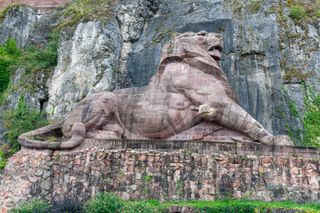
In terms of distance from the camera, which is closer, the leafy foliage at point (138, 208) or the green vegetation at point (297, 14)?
the leafy foliage at point (138, 208)

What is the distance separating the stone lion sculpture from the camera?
13.2 meters

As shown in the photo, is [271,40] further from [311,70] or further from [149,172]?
[149,172]

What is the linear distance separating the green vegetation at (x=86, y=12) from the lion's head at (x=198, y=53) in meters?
7.35

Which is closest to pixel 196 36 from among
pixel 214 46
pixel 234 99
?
pixel 214 46

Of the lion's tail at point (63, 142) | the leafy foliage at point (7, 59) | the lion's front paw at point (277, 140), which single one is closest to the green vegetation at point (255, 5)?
the lion's front paw at point (277, 140)

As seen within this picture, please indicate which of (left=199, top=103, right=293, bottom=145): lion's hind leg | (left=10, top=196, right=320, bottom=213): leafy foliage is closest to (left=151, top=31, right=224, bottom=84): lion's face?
(left=199, top=103, right=293, bottom=145): lion's hind leg

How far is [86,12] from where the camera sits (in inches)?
875

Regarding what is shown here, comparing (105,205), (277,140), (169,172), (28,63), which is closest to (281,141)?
(277,140)

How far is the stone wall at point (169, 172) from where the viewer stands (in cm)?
1188

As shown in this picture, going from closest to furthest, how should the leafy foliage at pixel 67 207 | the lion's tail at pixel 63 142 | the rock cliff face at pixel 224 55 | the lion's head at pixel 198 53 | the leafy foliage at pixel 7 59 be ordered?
the leafy foliage at pixel 67 207 < the lion's tail at pixel 63 142 < the lion's head at pixel 198 53 < the rock cliff face at pixel 224 55 < the leafy foliage at pixel 7 59

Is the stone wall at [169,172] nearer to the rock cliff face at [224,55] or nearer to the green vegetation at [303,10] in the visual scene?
the rock cliff face at [224,55]

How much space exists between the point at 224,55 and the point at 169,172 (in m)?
8.16

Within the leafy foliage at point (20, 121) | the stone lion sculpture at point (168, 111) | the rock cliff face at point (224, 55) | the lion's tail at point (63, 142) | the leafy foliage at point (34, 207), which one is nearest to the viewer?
the leafy foliage at point (34, 207)

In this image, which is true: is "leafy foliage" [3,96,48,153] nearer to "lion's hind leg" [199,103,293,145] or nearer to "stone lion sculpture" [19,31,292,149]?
"stone lion sculpture" [19,31,292,149]
